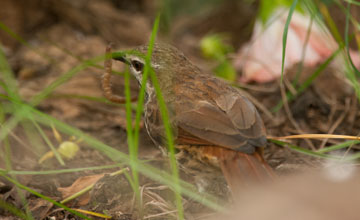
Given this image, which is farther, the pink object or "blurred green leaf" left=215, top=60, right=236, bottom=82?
"blurred green leaf" left=215, top=60, right=236, bottom=82

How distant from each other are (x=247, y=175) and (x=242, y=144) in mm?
225

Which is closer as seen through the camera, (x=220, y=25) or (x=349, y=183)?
(x=349, y=183)

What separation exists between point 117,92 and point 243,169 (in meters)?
2.85

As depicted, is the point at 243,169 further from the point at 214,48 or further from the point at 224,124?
the point at 214,48

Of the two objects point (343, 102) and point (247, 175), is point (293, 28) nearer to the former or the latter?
point (343, 102)

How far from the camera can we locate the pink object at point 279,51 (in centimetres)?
612

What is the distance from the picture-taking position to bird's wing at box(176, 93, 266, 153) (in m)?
3.58

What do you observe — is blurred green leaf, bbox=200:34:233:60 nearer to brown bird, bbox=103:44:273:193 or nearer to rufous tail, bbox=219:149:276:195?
brown bird, bbox=103:44:273:193

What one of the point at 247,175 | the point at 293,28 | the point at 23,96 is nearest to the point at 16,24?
the point at 23,96

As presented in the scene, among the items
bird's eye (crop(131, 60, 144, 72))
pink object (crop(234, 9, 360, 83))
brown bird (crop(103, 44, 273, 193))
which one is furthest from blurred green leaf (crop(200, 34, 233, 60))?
bird's eye (crop(131, 60, 144, 72))

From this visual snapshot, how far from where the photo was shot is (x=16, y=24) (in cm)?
727

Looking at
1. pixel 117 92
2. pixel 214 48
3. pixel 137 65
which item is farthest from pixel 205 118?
pixel 214 48

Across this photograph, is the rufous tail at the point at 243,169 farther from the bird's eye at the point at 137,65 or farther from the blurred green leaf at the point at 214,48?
the blurred green leaf at the point at 214,48

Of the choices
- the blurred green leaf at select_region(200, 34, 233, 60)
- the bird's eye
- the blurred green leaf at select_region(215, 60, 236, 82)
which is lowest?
the bird's eye
